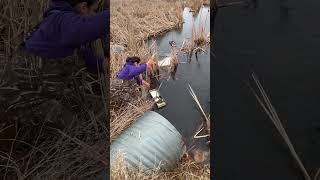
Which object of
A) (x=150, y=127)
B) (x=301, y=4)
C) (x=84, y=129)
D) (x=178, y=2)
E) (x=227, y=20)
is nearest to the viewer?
(x=84, y=129)

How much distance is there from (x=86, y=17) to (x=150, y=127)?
2.14 feet

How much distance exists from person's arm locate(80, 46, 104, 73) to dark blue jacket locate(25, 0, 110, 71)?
4cm

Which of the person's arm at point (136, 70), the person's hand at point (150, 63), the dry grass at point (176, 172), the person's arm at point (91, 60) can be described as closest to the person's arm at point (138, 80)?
the person's arm at point (136, 70)

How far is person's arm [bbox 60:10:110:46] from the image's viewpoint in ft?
5.22

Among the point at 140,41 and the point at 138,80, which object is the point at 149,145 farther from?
the point at 140,41

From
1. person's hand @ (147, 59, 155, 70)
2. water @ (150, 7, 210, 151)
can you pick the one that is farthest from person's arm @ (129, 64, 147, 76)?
water @ (150, 7, 210, 151)

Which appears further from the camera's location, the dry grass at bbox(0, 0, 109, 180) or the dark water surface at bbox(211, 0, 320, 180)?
the dark water surface at bbox(211, 0, 320, 180)

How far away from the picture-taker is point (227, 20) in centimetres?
311

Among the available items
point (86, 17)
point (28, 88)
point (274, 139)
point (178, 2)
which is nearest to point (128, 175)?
point (28, 88)

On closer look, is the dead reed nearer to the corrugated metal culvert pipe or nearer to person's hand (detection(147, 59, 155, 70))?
the corrugated metal culvert pipe

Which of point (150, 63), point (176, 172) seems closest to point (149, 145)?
point (176, 172)

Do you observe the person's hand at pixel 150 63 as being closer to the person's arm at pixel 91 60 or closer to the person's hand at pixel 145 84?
the person's hand at pixel 145 84

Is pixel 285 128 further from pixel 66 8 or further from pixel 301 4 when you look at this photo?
pixel 66 8

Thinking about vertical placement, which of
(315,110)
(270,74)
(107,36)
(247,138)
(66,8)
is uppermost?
(66,8)
